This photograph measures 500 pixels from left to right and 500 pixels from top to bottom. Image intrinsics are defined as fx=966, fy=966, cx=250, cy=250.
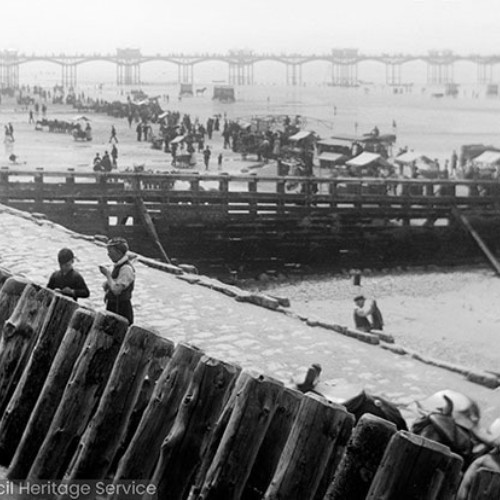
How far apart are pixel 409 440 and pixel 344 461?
0.41 m

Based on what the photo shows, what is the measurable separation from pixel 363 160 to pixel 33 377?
3470cm

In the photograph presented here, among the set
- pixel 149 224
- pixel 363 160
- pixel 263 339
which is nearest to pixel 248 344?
pixel 263 339

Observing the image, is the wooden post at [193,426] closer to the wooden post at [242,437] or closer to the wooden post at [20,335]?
the wooden post at [242,437]

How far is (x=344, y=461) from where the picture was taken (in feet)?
15.5

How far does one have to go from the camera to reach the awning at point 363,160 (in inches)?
1551

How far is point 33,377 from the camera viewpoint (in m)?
6.31

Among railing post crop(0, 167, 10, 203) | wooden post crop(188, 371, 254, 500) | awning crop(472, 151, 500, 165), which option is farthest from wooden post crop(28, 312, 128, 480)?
awning crop(472, 151, 500, 165)

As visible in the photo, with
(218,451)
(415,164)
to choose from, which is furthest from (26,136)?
(218,451)

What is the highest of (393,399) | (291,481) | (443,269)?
(291,481)

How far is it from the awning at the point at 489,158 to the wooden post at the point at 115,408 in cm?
3724

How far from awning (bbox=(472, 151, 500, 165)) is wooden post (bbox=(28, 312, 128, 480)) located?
3712 cm

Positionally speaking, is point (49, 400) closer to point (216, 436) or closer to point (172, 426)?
point (172, 426)

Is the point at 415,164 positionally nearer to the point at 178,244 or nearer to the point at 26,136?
the point at 178,244

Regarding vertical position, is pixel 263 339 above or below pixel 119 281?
below
